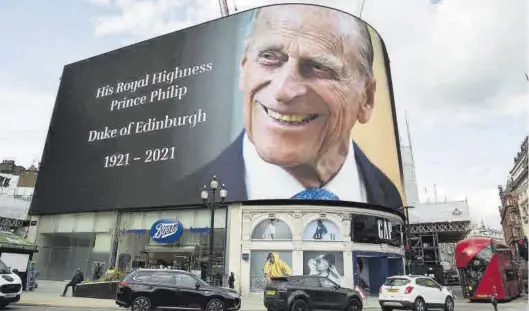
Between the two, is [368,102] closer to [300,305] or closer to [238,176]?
[238,176]

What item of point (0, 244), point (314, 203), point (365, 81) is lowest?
point (0, 244)

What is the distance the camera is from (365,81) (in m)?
36.2

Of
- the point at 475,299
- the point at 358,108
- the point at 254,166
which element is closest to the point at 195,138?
the point at 254,166

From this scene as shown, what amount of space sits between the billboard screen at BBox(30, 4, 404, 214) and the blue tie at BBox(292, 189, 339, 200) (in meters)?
0.11

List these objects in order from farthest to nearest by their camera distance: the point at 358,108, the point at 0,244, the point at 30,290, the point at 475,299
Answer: the point at 358,108 → the point at 30,290 → the point at 475,299 → the point at 0,244

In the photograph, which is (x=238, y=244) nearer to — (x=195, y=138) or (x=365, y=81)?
(x=195, y=138)

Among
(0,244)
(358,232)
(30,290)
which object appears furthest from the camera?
(358,232)

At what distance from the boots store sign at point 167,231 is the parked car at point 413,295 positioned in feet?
64.7

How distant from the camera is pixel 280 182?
32250mm

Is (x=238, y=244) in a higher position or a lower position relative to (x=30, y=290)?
higher

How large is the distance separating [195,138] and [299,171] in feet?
31.7

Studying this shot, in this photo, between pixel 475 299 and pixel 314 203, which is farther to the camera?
pixel 314 203

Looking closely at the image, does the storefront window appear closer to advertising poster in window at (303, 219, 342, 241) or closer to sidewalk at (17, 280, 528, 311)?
sidewalk at (17, 280, 528, 311)

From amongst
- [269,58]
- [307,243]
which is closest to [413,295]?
[307,243]
